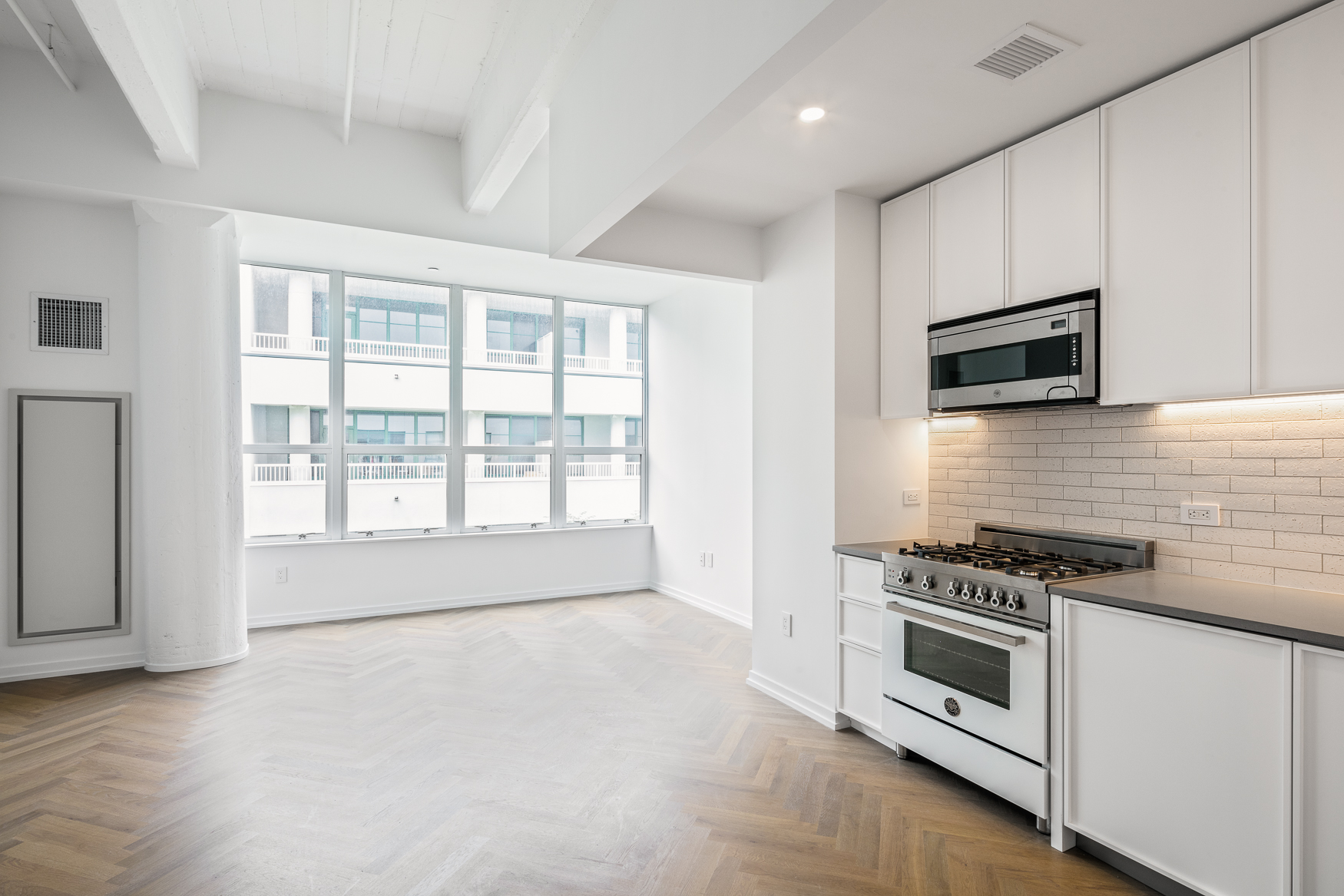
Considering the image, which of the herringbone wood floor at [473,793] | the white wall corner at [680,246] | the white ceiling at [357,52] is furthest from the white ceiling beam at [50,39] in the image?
the herringbone wood floor at [473,793]

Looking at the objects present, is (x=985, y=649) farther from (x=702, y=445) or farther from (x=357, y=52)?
(x=357, y=52)

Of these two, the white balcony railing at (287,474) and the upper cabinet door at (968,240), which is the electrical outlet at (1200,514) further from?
the white balcony railing at (287,474)

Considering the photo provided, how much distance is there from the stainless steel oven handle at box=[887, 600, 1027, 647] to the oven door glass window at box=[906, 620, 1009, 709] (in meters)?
0.04

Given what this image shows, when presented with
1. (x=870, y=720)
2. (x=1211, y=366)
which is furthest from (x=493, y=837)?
(x=1211, y=366)

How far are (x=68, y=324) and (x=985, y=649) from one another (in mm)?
5407

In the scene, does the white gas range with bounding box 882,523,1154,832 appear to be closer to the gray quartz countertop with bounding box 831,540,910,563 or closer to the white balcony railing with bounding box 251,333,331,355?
the gray quartz countertop with bounding box 831,540,910,563

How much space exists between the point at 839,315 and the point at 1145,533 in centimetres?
163

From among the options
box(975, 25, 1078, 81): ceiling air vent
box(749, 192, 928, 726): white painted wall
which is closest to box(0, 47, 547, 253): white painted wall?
box(749, 192, 928, 726): white painted wall

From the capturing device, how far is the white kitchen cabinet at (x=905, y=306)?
10.9 feet

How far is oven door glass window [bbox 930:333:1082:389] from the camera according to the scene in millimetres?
2646

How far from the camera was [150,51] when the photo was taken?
294cm

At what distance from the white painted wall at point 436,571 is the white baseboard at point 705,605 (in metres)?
0.30

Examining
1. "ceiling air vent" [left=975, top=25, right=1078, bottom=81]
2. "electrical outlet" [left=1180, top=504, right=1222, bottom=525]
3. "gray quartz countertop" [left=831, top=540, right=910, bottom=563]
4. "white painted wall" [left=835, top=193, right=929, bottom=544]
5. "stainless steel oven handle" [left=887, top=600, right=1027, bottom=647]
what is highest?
"ceiling air vent" [left=975, top=25, right=1078, bottom=81]

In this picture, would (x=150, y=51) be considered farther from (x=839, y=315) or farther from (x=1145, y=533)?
(x=1145, y=533)
